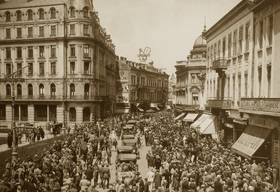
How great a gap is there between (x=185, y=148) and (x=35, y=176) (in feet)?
43.0

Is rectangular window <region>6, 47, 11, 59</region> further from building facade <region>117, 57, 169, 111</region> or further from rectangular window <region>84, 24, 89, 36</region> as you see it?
building facade <region>117, 57, 169, 111</region>

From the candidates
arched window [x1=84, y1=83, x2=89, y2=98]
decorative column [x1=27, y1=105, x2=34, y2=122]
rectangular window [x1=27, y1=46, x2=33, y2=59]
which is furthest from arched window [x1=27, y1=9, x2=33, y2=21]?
decorative column [x1=27, y1=105, x2=34, y2=122]

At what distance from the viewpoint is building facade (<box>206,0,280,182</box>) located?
74.1 ft

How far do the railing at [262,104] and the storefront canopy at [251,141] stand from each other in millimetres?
1502

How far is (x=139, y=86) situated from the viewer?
335 ft

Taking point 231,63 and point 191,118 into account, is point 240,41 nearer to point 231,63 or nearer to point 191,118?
point 231,63

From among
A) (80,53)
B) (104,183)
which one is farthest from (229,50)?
(80,53)

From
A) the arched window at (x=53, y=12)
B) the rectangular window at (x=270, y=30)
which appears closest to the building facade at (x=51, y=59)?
the arched window at (x=53, y=12)

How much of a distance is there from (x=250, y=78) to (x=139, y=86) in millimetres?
75099

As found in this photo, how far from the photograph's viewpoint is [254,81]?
2670cm

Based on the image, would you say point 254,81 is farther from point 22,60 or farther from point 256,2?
point 22,60

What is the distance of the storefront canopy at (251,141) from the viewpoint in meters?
22.8

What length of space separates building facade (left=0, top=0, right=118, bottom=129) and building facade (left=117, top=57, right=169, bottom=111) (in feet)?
103

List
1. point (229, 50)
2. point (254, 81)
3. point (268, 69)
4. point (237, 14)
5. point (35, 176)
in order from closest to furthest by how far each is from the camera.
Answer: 1. point (35, 176)
2. point (268, 69)
3. point (254, 81)
4. point (237, 14)
5. point (229, 50)
